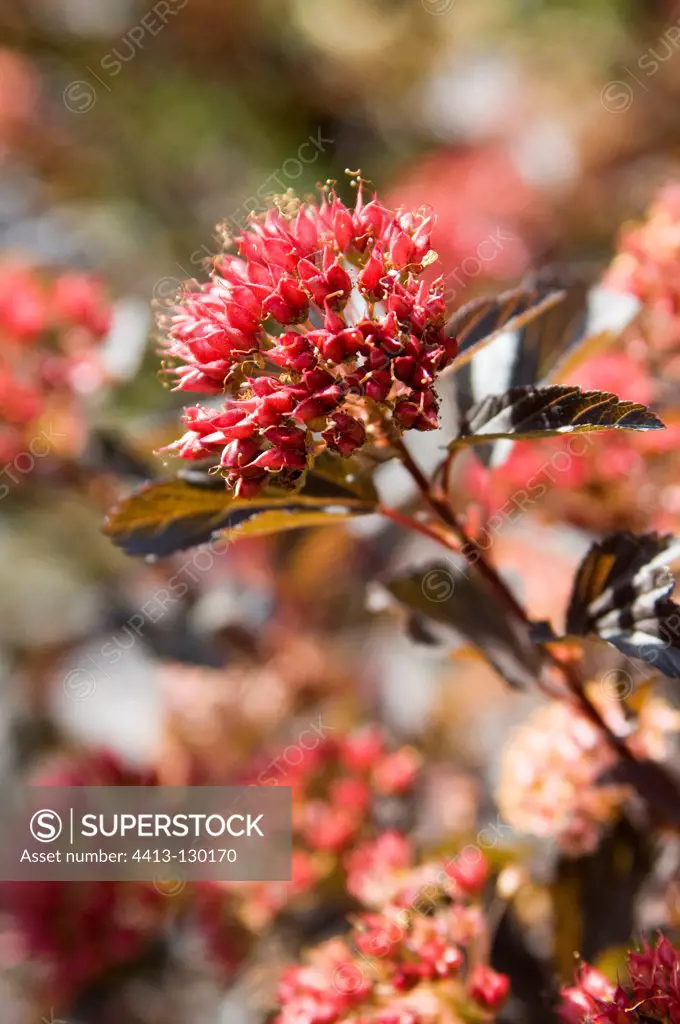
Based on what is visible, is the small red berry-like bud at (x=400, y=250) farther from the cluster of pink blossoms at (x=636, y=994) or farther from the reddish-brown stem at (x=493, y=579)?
the cluster of pink blossoms at (x=636, y=994)

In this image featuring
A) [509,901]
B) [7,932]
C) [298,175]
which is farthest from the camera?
[298,175]

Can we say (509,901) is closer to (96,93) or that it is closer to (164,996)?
(164,996)

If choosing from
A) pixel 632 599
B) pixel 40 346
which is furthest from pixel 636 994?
pixel 40 346

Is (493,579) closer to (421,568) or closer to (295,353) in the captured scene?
(421,568)

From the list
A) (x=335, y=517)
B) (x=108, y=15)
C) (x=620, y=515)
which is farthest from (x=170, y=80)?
(x=335, y=517)

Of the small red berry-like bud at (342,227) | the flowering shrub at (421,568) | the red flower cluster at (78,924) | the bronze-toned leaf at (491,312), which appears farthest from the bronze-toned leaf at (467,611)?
the red flower cluster at (78,924)

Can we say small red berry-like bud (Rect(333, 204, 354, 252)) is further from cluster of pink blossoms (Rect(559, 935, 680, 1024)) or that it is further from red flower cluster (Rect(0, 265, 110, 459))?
red flower cluster (Rect(0, 265, 110, 459))
